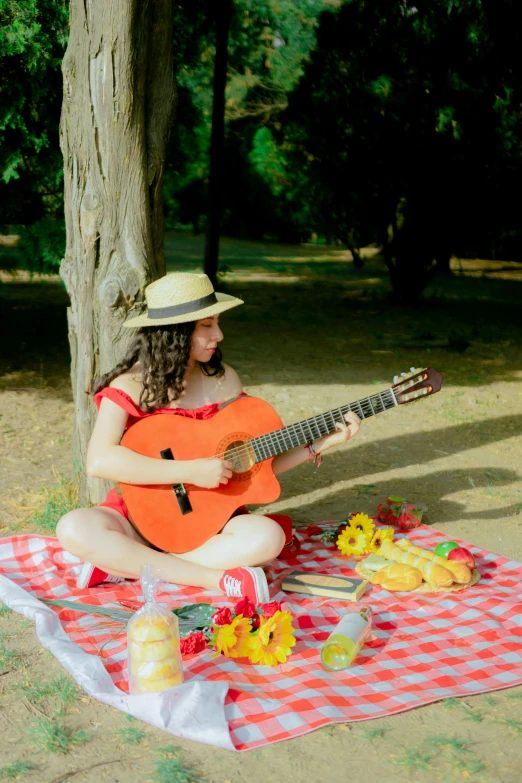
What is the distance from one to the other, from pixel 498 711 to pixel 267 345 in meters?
6.66

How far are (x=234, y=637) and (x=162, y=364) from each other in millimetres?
1231

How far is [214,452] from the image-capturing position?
353 centimetres

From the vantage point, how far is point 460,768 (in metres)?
2.38

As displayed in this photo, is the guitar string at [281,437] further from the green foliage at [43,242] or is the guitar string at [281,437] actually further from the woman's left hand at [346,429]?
the green foliage at [43,242]

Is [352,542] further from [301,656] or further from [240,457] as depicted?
[301,656]

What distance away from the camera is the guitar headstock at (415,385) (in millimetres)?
3449

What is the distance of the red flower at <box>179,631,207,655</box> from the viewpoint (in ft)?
9.64

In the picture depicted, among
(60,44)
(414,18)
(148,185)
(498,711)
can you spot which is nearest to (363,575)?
(498,711)

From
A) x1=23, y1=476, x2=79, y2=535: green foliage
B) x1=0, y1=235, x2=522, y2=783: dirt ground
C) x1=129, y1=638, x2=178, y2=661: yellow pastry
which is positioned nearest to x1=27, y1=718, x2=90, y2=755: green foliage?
x1=0, y1=235, x2=522, y2=783: dirt ground

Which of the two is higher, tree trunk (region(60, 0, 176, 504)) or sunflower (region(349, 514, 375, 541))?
tree trunk (region(60, 0, 176, 504))

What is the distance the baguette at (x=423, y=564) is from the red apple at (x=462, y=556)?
4.7 inches

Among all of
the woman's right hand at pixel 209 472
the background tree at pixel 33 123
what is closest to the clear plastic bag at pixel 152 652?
the woman's right hand at pixel 209 472

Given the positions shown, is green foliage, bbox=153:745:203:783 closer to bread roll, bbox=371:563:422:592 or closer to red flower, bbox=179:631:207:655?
red flower, bbox=179:631:207:655

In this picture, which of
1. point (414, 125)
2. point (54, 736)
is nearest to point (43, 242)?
point (54, 736)
